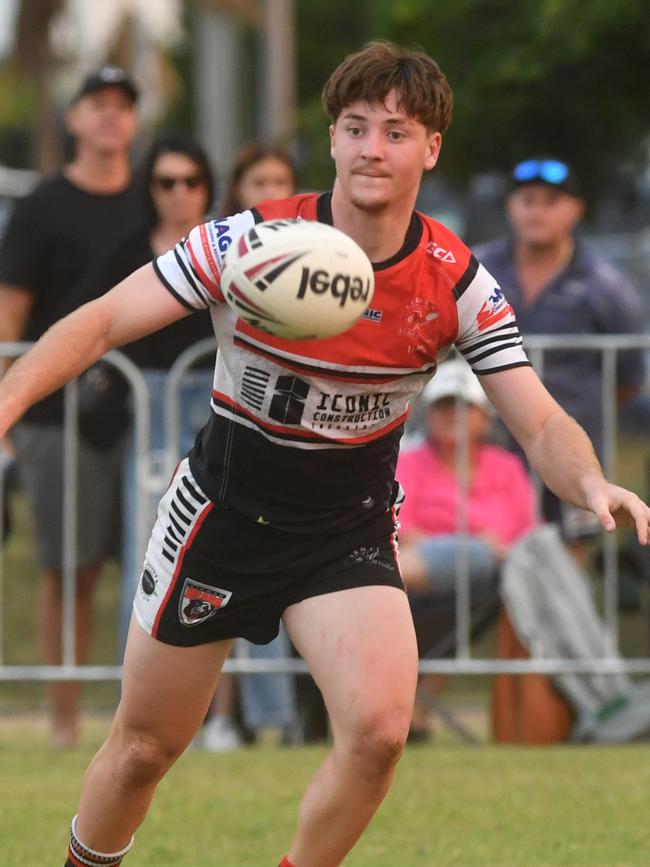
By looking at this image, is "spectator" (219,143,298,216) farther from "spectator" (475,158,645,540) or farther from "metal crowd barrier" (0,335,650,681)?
"spectator" (475,158,645,540)

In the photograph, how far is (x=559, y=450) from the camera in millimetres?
4648

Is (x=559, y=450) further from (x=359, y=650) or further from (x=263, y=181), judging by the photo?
(x=263, y=181)

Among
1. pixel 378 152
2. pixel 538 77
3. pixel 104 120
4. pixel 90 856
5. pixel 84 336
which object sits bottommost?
pixel 90 856

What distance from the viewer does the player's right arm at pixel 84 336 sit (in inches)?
173

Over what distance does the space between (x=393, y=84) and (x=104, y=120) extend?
4.44 m

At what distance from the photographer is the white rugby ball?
4.20m

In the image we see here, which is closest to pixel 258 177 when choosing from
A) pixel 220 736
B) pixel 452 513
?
pixel 452 513

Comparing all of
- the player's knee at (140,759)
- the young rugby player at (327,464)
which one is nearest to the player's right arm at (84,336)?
the young rugby player at (327,464)

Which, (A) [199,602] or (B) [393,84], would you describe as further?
(A) [199,602]

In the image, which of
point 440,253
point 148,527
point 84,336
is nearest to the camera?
point 84,336

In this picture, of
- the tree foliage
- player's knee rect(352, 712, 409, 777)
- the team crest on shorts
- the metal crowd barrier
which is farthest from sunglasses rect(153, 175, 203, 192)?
the tree foliage

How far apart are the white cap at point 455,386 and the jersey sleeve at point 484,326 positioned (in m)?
4.05

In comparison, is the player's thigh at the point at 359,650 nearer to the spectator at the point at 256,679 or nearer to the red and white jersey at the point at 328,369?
the red and white jersey at the point at 328,369

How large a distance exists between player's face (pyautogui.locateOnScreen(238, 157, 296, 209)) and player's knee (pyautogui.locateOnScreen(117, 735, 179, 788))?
4248 mm
